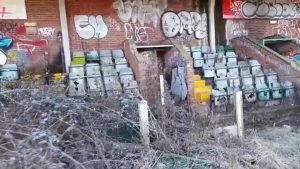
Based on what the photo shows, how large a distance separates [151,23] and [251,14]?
4760 mm

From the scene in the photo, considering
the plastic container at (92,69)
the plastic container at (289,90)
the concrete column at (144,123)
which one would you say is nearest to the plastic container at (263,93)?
the plastic container at (289,90)

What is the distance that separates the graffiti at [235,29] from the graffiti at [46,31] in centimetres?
708

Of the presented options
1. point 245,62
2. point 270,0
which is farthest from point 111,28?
point 270,0

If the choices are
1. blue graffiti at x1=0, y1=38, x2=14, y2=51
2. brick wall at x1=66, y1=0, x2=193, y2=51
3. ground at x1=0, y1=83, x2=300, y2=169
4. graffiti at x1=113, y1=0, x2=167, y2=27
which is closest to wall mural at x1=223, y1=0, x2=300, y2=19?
graffiti at x1=113, y1=0, x2=167, y2=27

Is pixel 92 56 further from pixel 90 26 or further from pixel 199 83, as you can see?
pixel 199 83

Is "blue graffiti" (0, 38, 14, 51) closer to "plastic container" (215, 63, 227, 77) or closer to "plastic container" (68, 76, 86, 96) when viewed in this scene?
"plastic container" (68, 76, 86, 96)

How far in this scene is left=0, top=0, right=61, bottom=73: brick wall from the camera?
38.3 ft

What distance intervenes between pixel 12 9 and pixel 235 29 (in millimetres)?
8724

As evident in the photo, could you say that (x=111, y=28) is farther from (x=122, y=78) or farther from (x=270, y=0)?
(x=270, y=0)

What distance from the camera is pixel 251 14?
15.7m

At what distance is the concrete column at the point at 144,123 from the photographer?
5.74 meters

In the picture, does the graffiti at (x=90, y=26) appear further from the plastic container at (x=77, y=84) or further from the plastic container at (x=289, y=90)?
the plastic container at (x=289, y=90)

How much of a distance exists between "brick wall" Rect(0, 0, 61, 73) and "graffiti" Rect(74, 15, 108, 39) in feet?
2.36

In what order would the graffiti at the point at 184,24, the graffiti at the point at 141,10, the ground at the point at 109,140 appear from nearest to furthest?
the ground at the point at 109,140 → the graffiti at the point at 141,10 → the graffiti at the point at 184,24
